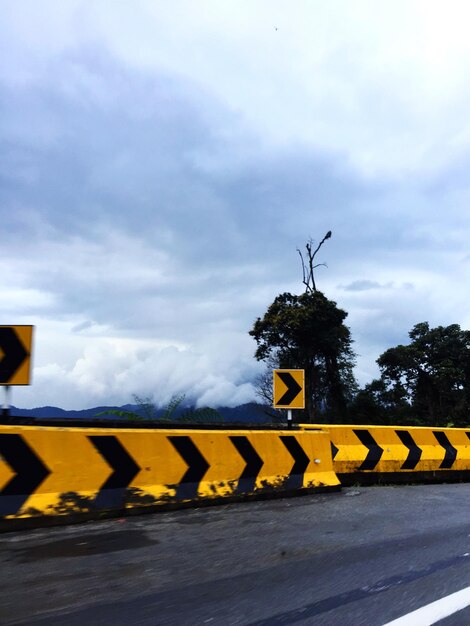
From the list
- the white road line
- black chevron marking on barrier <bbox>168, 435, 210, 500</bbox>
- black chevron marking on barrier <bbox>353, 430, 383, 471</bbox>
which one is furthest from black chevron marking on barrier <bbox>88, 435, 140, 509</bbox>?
black chevron marking on barrier <bbox>353, 430, 383, 471</bbox>

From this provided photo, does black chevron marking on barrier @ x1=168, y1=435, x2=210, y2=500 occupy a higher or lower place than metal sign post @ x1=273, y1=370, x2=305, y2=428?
lower

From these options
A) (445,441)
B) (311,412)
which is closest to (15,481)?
(445,441)

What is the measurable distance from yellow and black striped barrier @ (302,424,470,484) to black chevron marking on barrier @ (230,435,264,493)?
5.38ft

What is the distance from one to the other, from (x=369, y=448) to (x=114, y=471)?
4.89 m

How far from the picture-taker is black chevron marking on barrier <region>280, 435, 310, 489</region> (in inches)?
299

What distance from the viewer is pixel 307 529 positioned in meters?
5.55

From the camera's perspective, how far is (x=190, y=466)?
21.7 ft

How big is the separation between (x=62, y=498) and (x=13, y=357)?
1584 millimetres

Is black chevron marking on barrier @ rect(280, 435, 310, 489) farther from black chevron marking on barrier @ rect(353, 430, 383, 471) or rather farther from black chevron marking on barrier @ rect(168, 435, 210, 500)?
black chevron marking on barrier @ rect(353, 430, 383, 471)

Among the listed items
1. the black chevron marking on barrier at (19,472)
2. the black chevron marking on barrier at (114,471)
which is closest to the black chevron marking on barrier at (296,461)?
the black chevron marking on barrier at (114,471)

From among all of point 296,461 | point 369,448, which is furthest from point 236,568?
point 369,448

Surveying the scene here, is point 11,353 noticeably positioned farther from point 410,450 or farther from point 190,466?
point 410,450

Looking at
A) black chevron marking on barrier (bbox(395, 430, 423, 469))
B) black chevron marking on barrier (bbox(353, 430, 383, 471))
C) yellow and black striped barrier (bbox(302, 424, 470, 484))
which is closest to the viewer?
yellow and black striped barrier (bbox(302, 424, 470, 484))

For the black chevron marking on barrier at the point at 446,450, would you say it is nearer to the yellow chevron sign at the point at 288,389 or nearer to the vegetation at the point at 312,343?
the yellow chevron sign at the point at 288,389
